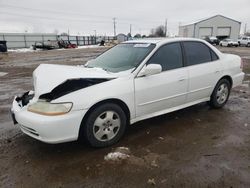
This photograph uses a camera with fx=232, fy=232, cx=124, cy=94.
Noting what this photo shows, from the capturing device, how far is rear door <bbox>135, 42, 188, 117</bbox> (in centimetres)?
371

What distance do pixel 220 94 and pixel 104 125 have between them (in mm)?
3003

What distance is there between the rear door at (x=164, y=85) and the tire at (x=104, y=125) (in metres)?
0.38

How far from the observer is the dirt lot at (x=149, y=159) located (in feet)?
8.88

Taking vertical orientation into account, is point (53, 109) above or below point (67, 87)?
below

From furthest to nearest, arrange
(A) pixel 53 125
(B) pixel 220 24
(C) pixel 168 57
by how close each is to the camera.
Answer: (B) pixel 220 24, (C) pixel 168 57, (A) pixel 53 125

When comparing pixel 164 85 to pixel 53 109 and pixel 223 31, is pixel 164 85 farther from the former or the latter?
pixel 223 31

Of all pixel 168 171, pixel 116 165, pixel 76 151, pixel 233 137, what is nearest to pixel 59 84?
pixel 76 151

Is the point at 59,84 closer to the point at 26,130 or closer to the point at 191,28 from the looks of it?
the point at 26,130

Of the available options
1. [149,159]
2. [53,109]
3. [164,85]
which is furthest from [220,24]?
[53,109]

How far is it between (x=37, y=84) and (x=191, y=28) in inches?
2437

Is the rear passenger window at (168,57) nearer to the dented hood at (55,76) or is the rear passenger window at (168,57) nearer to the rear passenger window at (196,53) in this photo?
the rear passenger window at (196,53)

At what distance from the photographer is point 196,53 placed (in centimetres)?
463

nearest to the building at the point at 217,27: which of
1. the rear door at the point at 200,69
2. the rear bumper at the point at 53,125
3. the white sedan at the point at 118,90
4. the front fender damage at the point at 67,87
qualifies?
the rear door at the point at 200,69

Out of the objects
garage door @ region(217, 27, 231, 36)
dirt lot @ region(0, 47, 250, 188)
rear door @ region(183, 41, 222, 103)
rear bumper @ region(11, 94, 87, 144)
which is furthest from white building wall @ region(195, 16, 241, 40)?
rear bumper @ region(11, 94, 87, 144)
